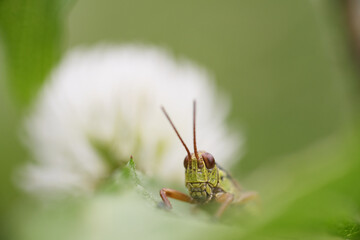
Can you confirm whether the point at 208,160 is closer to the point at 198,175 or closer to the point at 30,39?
the point at 198,175

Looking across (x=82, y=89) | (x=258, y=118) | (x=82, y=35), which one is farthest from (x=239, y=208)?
(x=82, y=35)

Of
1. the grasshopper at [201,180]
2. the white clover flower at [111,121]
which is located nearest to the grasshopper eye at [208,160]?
the grasshopper at [201,180]

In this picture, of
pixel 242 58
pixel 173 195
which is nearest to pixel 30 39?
pixel 173 195

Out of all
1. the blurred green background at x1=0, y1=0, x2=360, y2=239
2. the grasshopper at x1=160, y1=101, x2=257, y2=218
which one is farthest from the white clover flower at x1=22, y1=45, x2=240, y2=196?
the grasshopper at x1=160, y1=101, x2=257, y2=218

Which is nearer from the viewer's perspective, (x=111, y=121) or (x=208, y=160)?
(x=208, y=160)

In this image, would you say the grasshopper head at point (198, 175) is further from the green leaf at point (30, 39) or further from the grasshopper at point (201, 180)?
the green leaf at point (30, 39)

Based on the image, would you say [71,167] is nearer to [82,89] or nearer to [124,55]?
[82,89]
